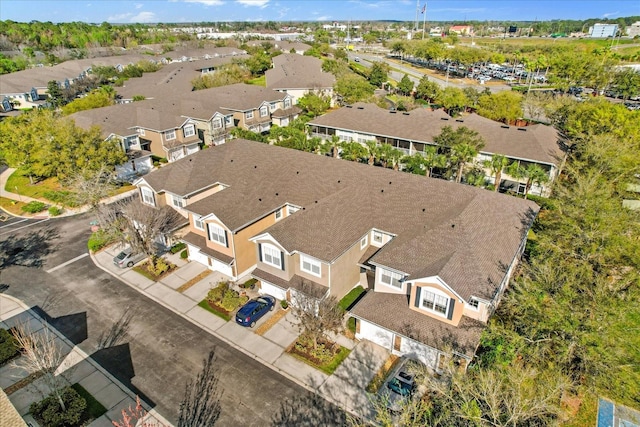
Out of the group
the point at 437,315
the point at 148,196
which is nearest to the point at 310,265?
the point at 437,315

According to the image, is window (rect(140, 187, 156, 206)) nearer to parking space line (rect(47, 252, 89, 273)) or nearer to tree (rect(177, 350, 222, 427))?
parking space line (rect(47, 252, 89, 273))

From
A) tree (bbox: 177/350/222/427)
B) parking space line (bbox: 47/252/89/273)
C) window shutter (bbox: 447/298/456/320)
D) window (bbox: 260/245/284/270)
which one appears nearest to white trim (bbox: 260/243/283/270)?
window (bbox: 260/245/284/270)

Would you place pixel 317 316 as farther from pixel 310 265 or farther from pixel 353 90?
pixel 353 90

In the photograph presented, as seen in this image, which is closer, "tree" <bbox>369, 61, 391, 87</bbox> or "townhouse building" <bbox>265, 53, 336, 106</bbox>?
"townhouse building" <bbox>265, 53, 336, 106</bbox>

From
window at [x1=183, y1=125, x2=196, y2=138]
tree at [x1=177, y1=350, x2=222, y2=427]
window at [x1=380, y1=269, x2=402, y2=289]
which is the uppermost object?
window at [x1=183, y1=125, x2=196, y2=138]

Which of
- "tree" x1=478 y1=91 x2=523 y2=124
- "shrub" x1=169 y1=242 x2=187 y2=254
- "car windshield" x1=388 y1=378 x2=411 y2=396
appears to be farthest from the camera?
"tree" x1=478 y1=91 x2=523 y2=124

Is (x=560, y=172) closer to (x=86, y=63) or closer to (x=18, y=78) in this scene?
(x=18, y=78)

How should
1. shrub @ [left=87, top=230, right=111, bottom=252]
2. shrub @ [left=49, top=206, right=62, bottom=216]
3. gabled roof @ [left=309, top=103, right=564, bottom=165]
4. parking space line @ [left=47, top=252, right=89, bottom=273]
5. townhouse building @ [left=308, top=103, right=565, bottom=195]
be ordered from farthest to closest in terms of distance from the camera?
gabled roof @ [left=309, top=103, right=564, bottom=165] → townhouse building @ [left=308, top=103, right=565, bottom=195] → shrub @ [left=49, top=206, right=62, bottom=216] → shrub @ [left=87, top=230, right=111, bottom=252] → parking space line @ [left=47, top=252, right=89, bottom=273]
